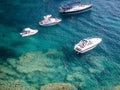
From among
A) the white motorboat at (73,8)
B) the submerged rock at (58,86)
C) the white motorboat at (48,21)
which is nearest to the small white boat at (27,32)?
the white motorboat at (48,21)

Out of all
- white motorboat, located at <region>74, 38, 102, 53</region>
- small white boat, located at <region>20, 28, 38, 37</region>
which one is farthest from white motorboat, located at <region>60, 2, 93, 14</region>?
white motorboat, located at <region>74, 38, 102, 53</region>

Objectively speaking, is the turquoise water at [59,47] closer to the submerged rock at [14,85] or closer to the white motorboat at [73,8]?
the submerged rock at [14,85]

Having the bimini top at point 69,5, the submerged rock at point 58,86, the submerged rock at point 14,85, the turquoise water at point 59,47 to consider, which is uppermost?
the bimini top at point 69,5

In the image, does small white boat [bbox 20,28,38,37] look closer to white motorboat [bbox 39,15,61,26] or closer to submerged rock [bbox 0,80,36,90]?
white motorboat [bbox 39,15,61,26]

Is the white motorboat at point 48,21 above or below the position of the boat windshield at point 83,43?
above

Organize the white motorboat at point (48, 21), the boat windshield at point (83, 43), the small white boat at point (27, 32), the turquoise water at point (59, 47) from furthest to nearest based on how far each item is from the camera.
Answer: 1. the white motorboat at point (48, 21)
2. the small white boat at point (27, 32)
3. the boat windshield at point (83, 43)
4. the turquoise water at point (59, 47)

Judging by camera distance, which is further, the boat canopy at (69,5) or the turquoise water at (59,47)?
the boat canopy at (69,5)

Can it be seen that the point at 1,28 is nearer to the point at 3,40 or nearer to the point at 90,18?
the point at 3,40
